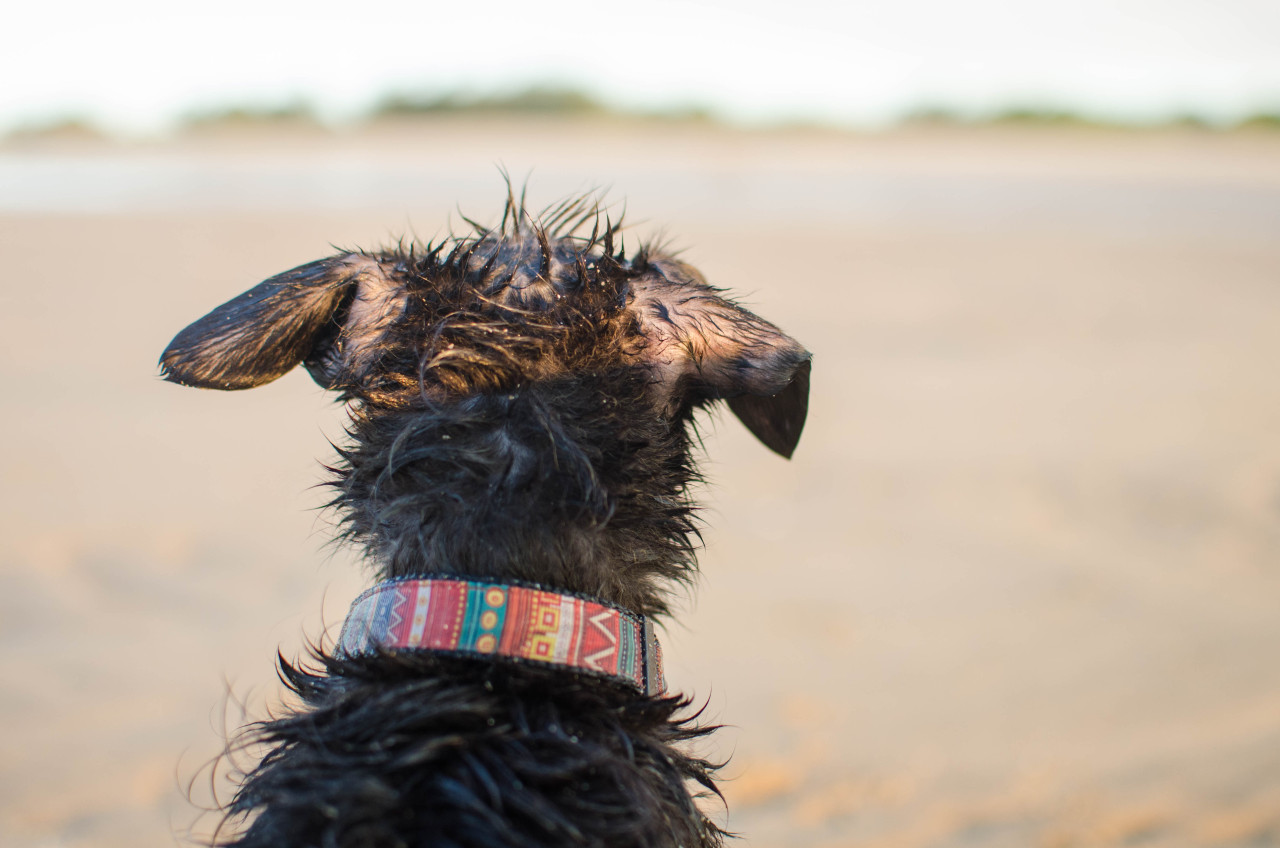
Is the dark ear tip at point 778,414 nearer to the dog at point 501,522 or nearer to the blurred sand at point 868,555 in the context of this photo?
the dog at point 501,522

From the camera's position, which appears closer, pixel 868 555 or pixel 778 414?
pixel 778 414

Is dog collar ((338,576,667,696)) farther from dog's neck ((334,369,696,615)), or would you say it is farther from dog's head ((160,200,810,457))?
dog's head ((160,200,810,457))

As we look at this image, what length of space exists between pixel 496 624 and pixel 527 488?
261 millimetres

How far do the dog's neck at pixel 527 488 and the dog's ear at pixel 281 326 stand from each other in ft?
0.64

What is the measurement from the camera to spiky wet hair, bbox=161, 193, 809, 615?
1667 millimetres

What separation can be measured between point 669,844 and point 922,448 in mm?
5359

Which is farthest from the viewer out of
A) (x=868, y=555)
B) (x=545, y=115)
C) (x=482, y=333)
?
(x=545, y=115)

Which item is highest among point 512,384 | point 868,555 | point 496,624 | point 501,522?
point 868,555

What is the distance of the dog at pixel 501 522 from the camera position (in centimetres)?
144

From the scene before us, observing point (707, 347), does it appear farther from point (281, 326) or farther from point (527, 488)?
point (281, 326)

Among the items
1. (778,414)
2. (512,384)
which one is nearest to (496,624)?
(512,384)

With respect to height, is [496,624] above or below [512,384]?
below

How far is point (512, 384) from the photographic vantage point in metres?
1.76

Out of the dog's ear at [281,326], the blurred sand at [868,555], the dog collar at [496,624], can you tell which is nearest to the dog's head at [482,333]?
the dog's ear at [281,326]
